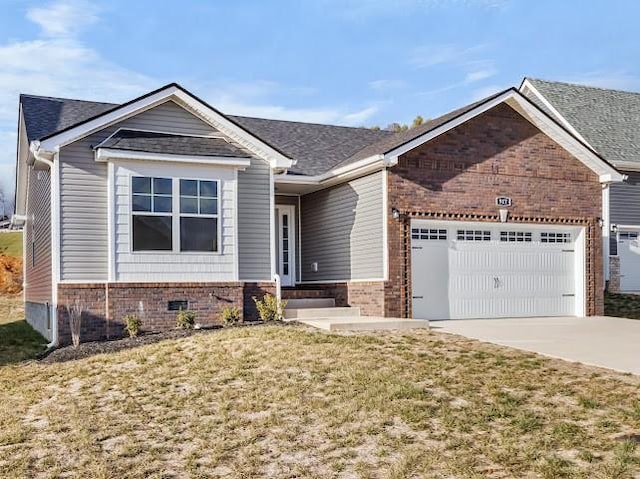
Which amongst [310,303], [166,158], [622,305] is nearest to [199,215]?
[166,158]

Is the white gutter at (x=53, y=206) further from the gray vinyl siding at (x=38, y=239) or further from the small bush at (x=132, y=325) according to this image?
the gray vinyl siding at (x=38, y=239)

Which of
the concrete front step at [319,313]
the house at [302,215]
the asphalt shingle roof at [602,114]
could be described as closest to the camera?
the house at [302,215]

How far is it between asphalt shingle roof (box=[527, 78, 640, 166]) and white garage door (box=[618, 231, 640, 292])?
243cm

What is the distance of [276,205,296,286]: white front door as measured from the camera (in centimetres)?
1922

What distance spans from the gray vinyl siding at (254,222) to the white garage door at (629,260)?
12.4m

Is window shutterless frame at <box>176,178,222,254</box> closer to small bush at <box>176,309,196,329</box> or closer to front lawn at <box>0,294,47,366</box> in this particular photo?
small bush at <box>176,309,196,329</box>

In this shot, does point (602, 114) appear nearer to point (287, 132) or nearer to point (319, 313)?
point (287, 132)

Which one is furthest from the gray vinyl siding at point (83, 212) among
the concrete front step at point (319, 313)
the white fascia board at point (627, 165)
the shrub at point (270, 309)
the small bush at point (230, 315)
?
the white fascia board at point (627, 165)

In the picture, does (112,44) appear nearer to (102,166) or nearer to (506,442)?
(102,166)

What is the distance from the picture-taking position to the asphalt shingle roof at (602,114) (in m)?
22.9

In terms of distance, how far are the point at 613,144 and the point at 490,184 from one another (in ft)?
27.4

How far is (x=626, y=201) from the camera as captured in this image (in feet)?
74.1

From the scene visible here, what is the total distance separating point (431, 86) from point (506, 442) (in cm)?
1485

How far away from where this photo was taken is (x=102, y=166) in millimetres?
14594
